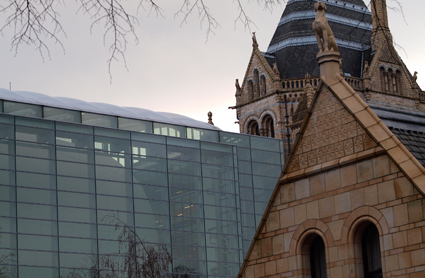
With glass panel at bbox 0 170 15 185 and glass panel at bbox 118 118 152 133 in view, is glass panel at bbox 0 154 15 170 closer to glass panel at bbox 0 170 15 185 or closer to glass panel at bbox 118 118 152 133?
glass panel at bbox 0 170 15 185

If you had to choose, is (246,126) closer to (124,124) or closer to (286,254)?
(124,124)

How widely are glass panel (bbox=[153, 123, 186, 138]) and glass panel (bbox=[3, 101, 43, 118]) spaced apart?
729cm

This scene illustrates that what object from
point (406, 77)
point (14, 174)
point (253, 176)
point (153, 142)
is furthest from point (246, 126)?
point (14, 174)

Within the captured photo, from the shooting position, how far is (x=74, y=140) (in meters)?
43.8

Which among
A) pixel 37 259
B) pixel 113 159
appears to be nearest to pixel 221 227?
pixel 113 159

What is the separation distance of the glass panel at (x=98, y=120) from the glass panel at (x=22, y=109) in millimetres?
2636

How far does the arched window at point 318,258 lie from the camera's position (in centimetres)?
1925

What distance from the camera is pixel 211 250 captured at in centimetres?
4741

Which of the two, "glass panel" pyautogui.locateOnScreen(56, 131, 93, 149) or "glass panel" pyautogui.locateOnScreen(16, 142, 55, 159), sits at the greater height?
"glass panel" pyautogui.locateOnScreen(56, 131, 93, 149)

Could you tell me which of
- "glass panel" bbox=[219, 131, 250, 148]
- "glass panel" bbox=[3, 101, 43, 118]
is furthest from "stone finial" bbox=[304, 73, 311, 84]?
"glass panel" bbox=[3, 101, 43, 118]

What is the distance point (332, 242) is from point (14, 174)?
24.9m

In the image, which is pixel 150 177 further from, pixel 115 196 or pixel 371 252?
pixel 371 252

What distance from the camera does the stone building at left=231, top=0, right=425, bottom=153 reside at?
325ft

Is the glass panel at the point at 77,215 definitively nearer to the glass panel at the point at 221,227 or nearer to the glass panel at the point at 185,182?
the glass panel at the point at 185,182
